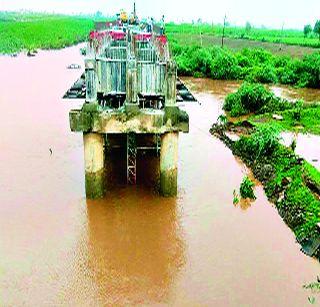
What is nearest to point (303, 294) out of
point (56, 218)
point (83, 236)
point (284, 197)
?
point (284, 197)

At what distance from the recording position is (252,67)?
48.5 m

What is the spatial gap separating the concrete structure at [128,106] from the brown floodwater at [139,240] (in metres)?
1.38

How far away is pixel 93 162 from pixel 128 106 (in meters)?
2.43

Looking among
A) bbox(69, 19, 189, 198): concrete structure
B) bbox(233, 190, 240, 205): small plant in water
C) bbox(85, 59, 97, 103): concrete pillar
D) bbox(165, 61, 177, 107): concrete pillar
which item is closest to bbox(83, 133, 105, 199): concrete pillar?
bbox(69, 19, 189, 198): concrete structure

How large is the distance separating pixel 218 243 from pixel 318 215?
3.41 meters

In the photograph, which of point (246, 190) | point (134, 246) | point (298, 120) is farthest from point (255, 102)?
point (134, 246)

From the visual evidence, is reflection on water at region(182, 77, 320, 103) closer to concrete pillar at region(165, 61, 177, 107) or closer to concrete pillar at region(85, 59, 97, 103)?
concrete pillar at region(165, 61, 177, 107)

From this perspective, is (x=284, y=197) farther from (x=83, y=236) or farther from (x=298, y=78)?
(x=298, y=78)

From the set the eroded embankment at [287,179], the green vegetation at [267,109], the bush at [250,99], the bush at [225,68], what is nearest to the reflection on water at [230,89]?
the bush at [225,68]

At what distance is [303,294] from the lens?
12430 mm

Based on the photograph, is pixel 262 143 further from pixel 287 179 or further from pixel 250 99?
pixel 250 99

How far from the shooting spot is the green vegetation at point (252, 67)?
4344 centimetres

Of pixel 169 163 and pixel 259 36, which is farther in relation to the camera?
pixel 259 36

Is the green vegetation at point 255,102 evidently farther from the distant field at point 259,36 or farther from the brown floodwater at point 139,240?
the distant field at point 259,36
